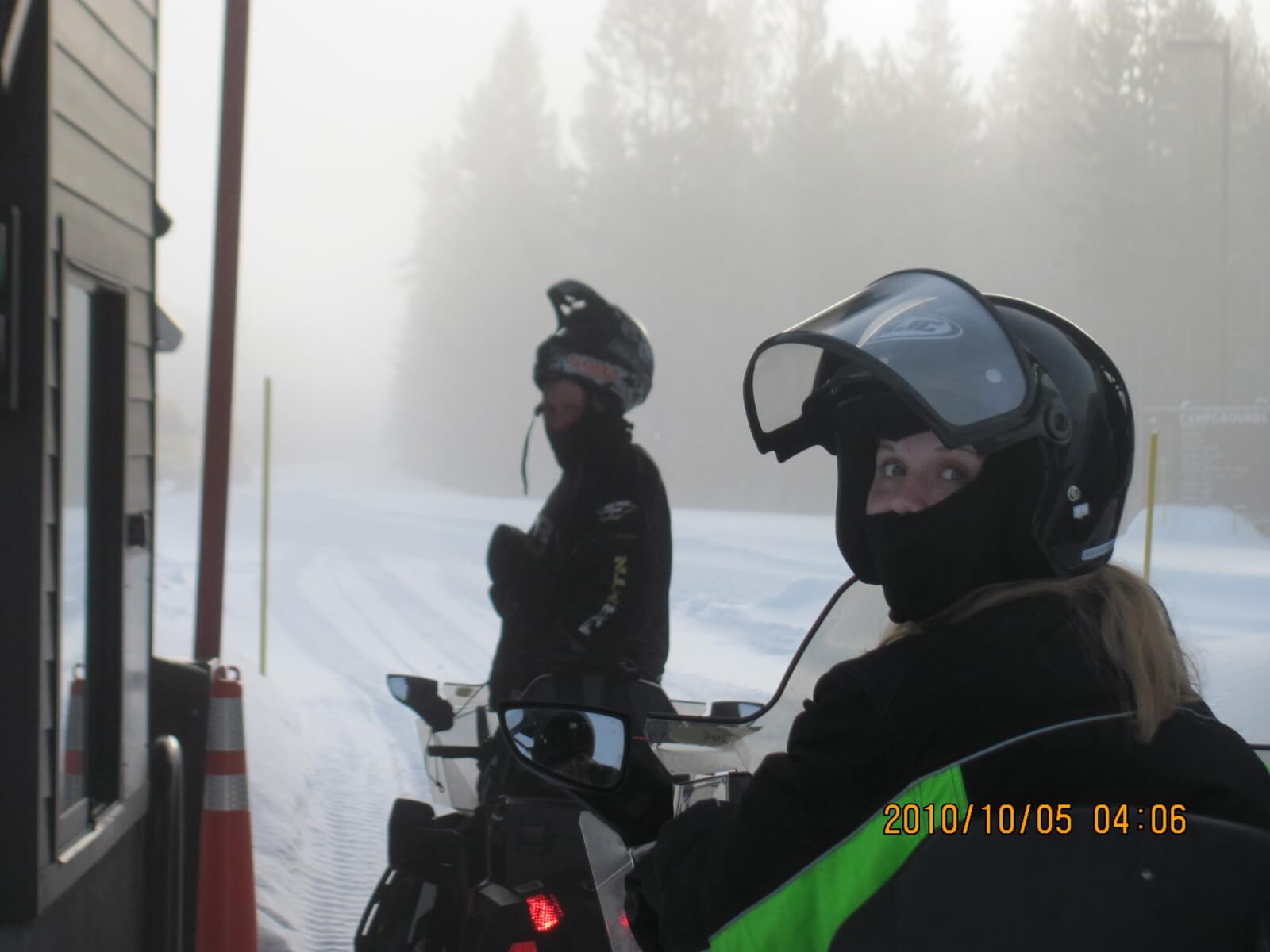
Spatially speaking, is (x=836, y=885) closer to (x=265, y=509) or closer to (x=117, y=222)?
(x=117, y=222)

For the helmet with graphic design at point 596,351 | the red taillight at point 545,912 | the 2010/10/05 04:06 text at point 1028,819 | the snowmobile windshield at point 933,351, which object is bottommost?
the red taillight at point 545,912

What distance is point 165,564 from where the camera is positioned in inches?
685

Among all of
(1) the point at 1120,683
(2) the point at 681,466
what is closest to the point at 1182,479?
(1) the point at 1120,683

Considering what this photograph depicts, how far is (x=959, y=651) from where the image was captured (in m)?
1.41

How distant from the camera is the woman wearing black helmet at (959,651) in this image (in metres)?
1.36

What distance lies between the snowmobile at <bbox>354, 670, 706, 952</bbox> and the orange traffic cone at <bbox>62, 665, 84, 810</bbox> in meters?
0.81

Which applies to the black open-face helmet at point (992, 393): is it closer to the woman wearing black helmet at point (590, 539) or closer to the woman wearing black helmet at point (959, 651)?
the woman wearing black helmet at point (959, 651)

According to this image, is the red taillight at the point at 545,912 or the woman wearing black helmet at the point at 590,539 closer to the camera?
the red taillight at the point at 545,912

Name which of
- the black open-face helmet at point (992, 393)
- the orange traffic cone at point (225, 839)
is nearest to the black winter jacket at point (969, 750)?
the black open-face helmet at point (992, 393)

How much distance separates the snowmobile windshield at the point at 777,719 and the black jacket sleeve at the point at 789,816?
0.51 m

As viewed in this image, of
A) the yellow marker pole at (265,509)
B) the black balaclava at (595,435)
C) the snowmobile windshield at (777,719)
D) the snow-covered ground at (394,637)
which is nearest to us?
the snowmobile windshield at (777,719)

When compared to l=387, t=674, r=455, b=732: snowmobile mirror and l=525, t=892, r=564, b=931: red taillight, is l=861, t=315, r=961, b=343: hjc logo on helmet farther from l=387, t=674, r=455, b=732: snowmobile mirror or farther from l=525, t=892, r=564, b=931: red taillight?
l=387, t=674, r=455, b=732: snowmobile mirror

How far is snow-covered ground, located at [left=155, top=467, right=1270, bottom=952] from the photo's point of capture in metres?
5.69

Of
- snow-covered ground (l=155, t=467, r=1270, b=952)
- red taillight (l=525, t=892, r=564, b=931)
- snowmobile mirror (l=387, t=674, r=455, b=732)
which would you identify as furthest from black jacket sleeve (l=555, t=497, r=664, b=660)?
snow-covered ground (l=155, t=467, r=1270, b=952)
